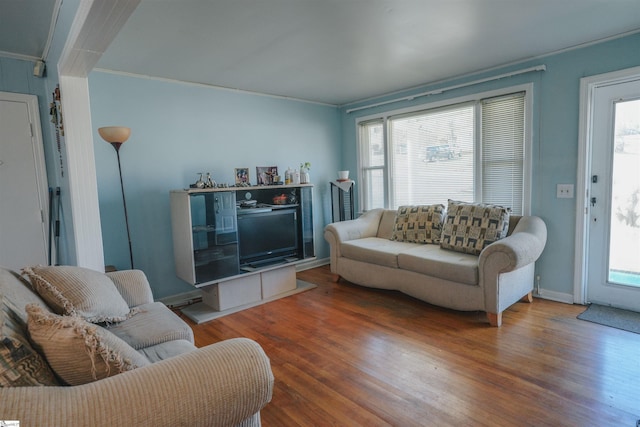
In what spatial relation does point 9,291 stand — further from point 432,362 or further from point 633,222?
point 633,222

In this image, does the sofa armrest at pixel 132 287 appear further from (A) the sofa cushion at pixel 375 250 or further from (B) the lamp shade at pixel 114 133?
(A) the sofa cushion at pixel 375 250

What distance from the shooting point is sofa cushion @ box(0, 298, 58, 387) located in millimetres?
831

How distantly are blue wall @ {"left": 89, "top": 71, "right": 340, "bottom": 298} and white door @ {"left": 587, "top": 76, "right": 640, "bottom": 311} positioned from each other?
340 cm

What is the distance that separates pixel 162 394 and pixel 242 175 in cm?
315

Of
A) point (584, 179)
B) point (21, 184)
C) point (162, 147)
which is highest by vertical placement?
point (162, 147)

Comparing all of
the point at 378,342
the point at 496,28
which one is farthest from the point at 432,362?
the point at 496,28

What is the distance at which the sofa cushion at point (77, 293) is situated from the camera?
4.82 feet

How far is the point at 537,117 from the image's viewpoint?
10.9 ft

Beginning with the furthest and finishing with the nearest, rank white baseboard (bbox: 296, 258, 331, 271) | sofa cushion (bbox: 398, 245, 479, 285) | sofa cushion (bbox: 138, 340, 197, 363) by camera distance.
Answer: white baseboard (bbox: 296, 258, 331, 271), sofa cushion (bbox: 398, 245, 479, 285), sofa cushion (bbox: 138, 340, 197, 363)

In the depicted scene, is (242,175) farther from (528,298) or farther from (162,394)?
(528,298)

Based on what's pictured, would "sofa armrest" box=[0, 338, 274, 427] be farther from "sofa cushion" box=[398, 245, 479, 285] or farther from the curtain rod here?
the curtain rod

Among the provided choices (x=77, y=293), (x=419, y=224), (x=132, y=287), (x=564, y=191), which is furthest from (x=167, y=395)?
(x=564, y=191)

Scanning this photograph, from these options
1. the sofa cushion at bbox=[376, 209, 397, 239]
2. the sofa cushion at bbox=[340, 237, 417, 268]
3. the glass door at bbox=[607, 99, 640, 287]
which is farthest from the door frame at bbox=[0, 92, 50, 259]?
the glass door at bbox=[607, 99, 640, 287]

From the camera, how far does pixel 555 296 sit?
3.32 metres
